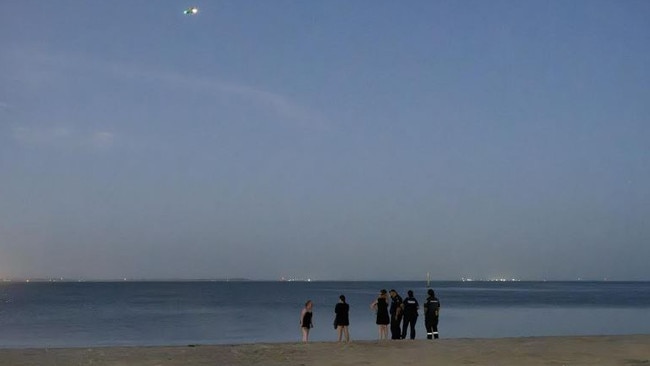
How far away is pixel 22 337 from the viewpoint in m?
49.1

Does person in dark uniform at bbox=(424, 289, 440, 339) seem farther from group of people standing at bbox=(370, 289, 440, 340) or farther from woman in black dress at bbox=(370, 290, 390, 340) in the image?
woman in black dress at bbox=(370, 290, 390, 340)

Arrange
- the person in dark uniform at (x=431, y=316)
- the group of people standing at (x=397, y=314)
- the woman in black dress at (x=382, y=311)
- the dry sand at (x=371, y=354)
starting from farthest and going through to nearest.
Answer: the woman in black dress at (x=382, y=311) < the person in dark uniform at (x=431, y=316) < the group of people standing at (x=397, y=314) < the dry sand at (x=371, y=354)


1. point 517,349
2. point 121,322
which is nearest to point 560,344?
point 517,349

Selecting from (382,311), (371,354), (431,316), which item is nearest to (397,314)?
(382,311)

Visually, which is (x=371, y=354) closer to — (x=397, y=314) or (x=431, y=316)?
(x=397, y=314)

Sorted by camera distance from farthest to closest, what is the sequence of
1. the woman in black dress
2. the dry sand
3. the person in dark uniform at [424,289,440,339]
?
the woman in black dress
the person in dark uniform at [424,289,440,339]
the dry sand

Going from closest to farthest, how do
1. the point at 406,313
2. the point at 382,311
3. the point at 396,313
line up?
the point at 406,313
the point at 396,313
the point at 382,311

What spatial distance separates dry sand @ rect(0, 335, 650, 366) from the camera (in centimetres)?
1620

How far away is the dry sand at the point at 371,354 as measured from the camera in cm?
1620

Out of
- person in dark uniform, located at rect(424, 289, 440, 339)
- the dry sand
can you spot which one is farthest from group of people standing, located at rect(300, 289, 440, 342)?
the dry sand

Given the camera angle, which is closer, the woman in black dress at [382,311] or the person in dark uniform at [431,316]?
the person in dark uniform at [431,316]

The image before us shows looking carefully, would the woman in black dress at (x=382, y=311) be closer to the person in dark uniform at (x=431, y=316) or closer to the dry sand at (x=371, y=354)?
the person in dark uniform at (x=431, y=316)

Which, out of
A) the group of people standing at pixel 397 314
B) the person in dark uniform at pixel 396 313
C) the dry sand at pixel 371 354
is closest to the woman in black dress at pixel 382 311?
the group of people standing at pixel 397 314

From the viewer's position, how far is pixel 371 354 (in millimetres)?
17453
